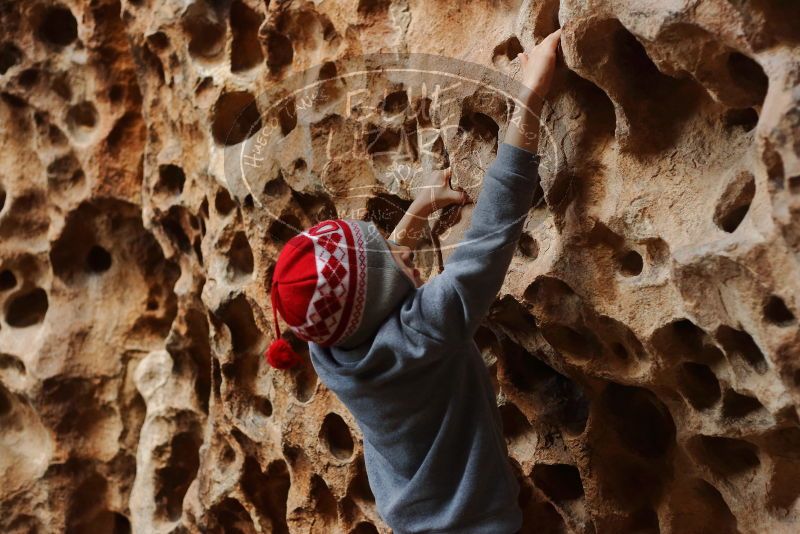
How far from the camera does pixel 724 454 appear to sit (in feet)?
4.10

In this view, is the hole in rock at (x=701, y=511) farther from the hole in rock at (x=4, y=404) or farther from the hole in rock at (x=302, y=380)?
the hole in rock at (x=4, y=404)

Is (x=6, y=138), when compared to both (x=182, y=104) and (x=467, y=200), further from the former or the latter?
(x=467, y=200)

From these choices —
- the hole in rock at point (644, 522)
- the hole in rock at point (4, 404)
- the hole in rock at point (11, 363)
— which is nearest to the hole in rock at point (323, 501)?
the hole in rock at point (644, 522)

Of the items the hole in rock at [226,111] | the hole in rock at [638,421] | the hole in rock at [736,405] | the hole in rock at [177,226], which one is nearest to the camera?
the hole in rock at [736,405]

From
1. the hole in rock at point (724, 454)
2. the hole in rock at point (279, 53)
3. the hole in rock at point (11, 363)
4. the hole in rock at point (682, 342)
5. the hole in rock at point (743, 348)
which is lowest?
the hole in rock at point (11, 363)

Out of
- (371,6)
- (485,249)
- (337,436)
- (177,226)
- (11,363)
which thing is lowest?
(11,363)

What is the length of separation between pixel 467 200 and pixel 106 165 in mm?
1139

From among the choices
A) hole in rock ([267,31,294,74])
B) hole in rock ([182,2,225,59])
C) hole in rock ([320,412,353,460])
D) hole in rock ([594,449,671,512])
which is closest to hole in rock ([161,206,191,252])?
hole in rock ([182,2,225,59])

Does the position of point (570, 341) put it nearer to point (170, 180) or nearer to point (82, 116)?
point (170, 180)

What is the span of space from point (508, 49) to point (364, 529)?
2.71 feet

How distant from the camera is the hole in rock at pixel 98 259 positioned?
2.13 meters

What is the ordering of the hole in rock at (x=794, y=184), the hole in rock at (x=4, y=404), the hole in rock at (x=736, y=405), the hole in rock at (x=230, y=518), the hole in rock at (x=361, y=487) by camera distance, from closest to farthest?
the hole in rock at (x=794, y=184) → the hole in rock at (x=736, y=405) → the hole in rock at (x=361, y=487) → the hole in rock at (x=230, y=518) → the hole in rock at (x=4, y=404)

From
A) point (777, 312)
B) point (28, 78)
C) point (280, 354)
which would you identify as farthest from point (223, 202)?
point (777, 312)

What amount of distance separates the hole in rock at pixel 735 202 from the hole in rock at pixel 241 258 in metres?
0.90
